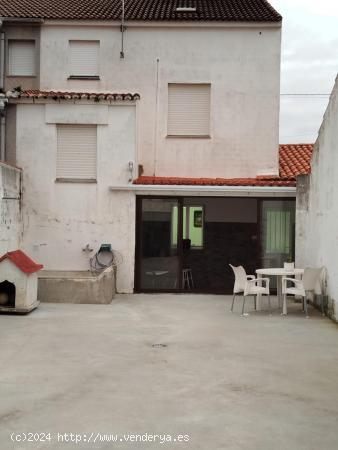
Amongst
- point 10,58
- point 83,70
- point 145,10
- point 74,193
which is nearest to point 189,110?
point 83,70

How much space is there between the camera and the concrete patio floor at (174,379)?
17.6 feet

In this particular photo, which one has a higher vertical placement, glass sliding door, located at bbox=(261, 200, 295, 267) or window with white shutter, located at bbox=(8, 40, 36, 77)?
window with white shutter, located at bbox=(8, 40, 36, 77)

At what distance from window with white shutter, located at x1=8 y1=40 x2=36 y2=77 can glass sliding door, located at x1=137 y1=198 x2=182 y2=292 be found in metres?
6.03

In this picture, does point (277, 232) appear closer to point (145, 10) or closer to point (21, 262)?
point (21, 262)

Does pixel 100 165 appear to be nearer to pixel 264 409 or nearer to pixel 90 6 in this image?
pixel 90 6

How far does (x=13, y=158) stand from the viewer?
16.1 m

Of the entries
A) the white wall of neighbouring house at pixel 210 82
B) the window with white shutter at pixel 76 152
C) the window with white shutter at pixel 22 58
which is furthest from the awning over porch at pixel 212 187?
the window with white shutter at pixel 22 58

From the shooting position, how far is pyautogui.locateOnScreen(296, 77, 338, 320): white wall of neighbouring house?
11.8m

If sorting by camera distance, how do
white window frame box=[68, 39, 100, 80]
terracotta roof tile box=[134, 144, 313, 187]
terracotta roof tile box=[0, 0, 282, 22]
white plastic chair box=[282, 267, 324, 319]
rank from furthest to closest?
white window frame box=[68, 39, 100, 80] < terracotta roof tile box=[0, 0, 282, 22] < terracotta roof tile box=[134, 144, 313, 187] < white plastic chair box=[282, 267, 324, 319]

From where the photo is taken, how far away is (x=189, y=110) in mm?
17750

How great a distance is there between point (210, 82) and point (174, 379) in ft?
40.3

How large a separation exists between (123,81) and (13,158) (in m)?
4.22

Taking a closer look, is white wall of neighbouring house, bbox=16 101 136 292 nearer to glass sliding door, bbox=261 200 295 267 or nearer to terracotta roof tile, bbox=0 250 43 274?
terracotta roof tile, bbox=0 250 43 274

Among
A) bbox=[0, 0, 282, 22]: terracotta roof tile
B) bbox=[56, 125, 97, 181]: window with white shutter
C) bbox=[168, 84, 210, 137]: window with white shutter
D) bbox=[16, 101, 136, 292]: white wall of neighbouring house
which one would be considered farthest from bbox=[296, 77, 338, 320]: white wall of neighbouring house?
bbox=[0, 0, 282, 22]: terracotta roof tile
